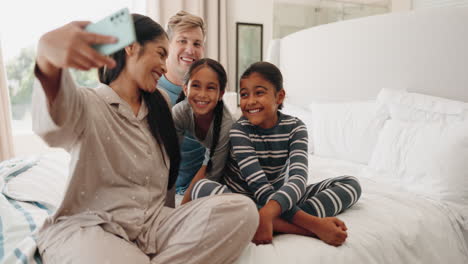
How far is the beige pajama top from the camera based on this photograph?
2.63 ft

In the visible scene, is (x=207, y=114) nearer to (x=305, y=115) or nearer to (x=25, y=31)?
(x=305, y=115)

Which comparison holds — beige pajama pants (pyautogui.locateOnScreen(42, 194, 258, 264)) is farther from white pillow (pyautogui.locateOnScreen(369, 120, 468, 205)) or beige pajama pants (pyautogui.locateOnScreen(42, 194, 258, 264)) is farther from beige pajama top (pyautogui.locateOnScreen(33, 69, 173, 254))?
white pillow (pyautogui.locateOnScreen(369, 120, 468, 205))

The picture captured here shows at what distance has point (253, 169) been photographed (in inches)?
47.0

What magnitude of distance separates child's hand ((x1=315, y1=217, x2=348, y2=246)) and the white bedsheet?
2 cm

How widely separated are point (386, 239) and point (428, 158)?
52 centimetres

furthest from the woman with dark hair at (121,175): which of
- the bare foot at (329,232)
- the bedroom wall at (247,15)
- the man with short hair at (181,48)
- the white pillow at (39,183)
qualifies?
the bedroom wall at (247,15)

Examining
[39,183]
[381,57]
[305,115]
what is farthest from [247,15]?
[39,183]

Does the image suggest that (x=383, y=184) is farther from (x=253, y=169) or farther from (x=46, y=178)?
(x=46, y=178)

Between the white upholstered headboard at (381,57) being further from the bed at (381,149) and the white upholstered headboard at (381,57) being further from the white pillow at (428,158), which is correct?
the white pillow at (428,158)

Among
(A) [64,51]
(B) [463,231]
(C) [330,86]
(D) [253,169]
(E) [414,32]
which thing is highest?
(E) [414,32]

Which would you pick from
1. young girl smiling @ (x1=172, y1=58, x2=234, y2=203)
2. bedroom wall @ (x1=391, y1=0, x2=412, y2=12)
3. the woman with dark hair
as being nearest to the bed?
the woman with dark hair

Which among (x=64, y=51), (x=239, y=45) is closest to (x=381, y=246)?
(x=64, y=51)

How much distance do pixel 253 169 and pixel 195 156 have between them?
1.24ft

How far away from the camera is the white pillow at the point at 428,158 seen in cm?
135
